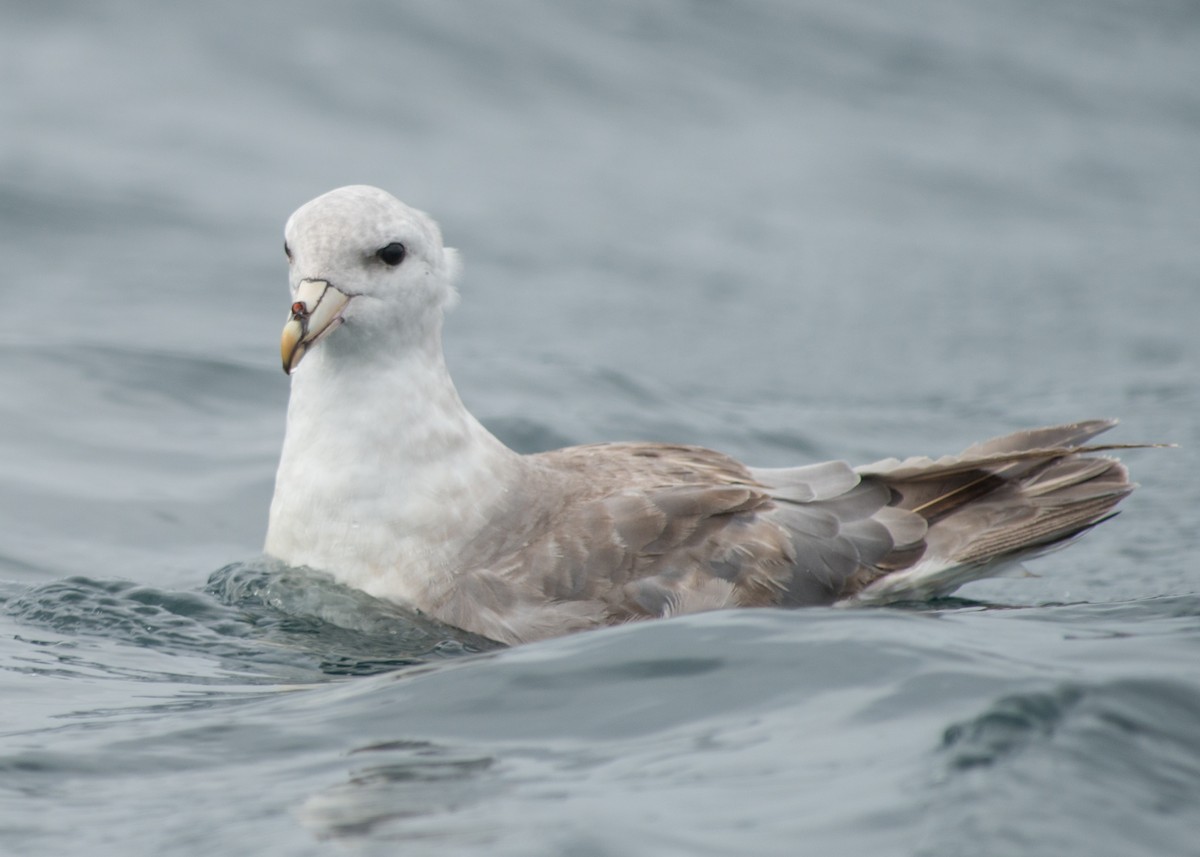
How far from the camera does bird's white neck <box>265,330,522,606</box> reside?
6.27 metres

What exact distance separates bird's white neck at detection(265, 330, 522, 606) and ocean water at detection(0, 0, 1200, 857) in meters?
0.15

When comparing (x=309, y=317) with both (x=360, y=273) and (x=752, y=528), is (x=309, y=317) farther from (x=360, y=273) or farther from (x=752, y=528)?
(x=752, y=528)

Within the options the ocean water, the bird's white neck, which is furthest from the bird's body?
the ocean water

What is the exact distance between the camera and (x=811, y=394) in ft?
36.7

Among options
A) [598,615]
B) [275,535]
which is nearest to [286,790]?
[598,615]

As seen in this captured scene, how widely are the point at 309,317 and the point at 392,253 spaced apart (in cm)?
46

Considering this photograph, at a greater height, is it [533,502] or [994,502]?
[994,502]

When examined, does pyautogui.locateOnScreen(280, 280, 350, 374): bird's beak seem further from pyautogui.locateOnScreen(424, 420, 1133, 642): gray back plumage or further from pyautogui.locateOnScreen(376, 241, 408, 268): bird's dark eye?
pyautogui.locateOnScreen(424, 420, 1133, 642): gray back plumage

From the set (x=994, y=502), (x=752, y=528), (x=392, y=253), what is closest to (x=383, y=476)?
(x=392, y=253)

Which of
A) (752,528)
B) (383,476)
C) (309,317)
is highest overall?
(309,317)

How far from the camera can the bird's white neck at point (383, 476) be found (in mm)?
6266

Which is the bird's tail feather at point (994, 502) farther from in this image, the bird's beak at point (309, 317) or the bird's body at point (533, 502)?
the bird's beak at point (309, 317)

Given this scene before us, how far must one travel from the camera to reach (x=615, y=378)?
10.8 m

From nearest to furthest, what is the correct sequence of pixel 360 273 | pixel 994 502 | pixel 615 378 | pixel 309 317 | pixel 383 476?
pixel 309 317, pixel 360 273, pixel 383 476, pixel 994 502, pixel 615 378
